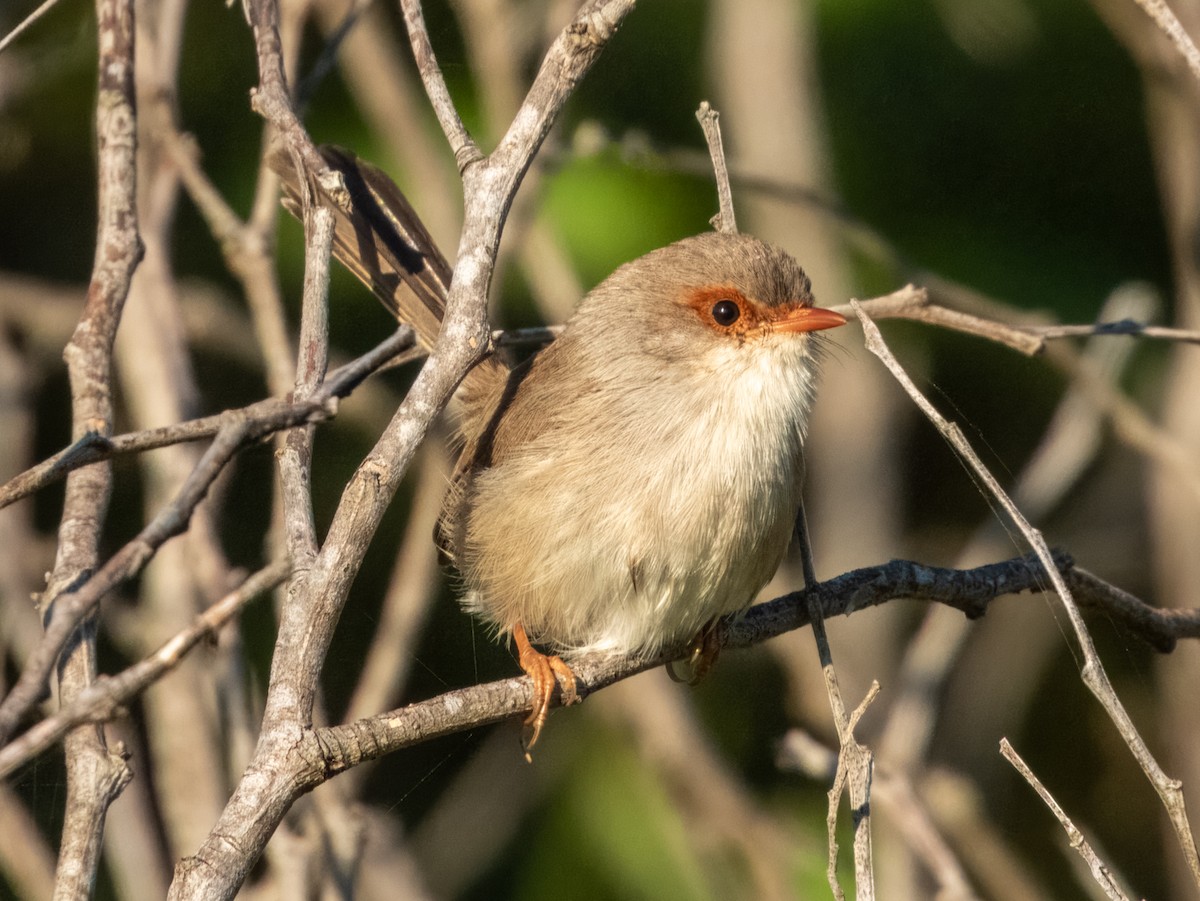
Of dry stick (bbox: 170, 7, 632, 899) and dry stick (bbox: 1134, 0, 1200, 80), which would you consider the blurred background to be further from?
dry stick (bbox: 170, 7, 632, 899)

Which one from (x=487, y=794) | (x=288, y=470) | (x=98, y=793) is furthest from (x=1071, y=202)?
(x=98, y=793)

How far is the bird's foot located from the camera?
11.3ft

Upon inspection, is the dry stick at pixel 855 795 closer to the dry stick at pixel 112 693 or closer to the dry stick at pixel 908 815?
the dry stick at pixel 908 815

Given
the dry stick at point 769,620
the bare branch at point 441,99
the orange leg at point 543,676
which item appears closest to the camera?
the dry stick at point 769,620

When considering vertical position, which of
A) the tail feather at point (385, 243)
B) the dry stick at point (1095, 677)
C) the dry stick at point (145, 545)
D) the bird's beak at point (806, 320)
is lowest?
the dry stick at point (1095, 677)

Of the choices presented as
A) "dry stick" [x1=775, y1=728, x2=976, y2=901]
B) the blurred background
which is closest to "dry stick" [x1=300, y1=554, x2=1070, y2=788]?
"dry stick" [x1=775, y1=728, x2=976, y2=901]

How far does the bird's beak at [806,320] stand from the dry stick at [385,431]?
1002mm

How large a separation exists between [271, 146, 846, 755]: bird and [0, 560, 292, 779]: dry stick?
4.42 ft

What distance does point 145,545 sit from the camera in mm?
1710

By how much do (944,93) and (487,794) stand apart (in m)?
3.65

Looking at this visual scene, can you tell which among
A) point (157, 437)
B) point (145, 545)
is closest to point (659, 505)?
point (157, 437)

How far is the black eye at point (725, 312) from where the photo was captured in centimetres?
342

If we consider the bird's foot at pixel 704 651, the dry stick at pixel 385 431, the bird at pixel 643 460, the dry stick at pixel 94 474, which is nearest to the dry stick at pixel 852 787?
the bird at pixel 643 460

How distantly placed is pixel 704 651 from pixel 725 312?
35.0 inches
